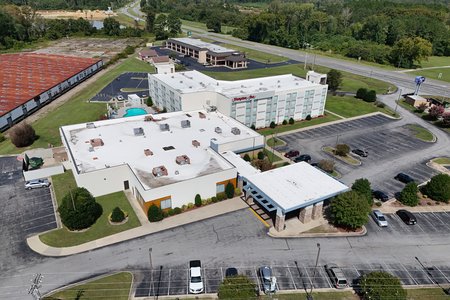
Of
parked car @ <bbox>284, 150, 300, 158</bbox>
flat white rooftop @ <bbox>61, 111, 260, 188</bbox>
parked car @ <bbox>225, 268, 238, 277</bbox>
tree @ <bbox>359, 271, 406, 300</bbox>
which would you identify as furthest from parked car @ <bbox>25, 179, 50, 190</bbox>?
tree @ <bbox>359, 271, 406, 300</bbox>

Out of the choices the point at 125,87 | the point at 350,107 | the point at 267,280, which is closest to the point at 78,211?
the point at 267,280

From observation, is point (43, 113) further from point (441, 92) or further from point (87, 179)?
point (441, 92)

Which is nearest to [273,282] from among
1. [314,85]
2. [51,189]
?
[51,189]

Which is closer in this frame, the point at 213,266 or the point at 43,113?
the point at 213,266

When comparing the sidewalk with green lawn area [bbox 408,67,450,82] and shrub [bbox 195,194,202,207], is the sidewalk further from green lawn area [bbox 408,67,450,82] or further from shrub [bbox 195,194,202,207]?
green lawn area [bbox 408,67,450,82]

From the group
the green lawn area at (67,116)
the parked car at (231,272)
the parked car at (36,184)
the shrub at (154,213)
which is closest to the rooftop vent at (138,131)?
the parked car at (36,184)

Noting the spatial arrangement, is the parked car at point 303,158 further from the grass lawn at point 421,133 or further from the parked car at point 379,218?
the grass lawn at point 421,133
